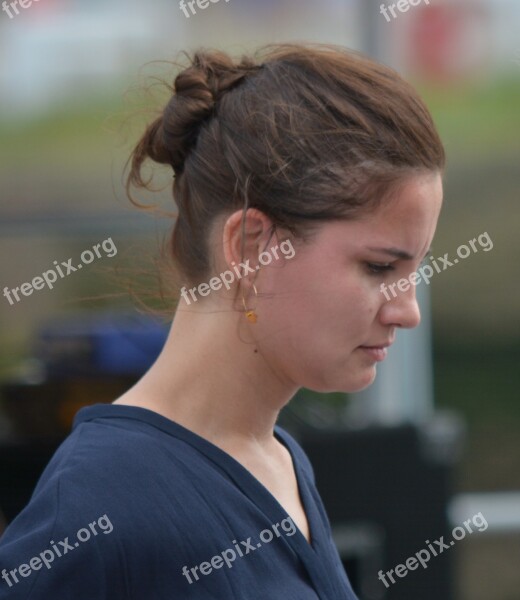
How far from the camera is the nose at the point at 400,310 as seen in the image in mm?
1032

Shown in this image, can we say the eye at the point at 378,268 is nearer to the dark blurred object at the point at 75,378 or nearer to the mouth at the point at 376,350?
the mouth at the point at 376,350

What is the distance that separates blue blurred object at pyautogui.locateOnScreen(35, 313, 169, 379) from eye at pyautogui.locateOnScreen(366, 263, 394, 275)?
156 centimetres

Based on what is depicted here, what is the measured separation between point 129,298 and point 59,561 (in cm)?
139

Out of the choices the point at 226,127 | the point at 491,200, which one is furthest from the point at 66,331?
the point at 491,200

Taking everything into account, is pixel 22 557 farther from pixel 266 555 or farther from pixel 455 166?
pixel 455 166

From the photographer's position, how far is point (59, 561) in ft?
2.91
